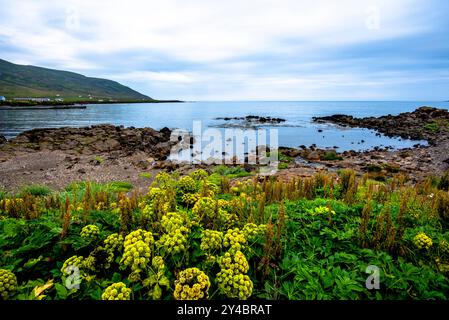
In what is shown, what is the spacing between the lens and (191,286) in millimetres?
2566

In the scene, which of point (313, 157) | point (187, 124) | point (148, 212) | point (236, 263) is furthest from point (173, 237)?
point (187, 124)

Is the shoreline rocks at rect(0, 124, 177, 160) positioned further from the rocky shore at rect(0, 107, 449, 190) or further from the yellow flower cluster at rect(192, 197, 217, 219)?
the yellow flower cluster at rect(192, 197, 217, 219)

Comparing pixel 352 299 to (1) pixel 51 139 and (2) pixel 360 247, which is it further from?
(1) pixel 51 139

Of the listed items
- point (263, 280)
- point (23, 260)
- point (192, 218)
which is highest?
point (192, 218)

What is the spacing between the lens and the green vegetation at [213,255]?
2.70 m

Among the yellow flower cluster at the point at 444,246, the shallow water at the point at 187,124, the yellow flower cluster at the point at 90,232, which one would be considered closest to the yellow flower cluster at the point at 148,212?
the yellow flower cluster at the point at 90,232

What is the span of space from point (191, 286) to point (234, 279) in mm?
406

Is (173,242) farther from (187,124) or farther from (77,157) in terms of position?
(187,124)

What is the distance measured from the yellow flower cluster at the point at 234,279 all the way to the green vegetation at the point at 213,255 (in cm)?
1

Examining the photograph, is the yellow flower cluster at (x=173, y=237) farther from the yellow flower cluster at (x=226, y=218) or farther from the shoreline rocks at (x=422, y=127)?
the shoreline rocks at (x=422, y=127)

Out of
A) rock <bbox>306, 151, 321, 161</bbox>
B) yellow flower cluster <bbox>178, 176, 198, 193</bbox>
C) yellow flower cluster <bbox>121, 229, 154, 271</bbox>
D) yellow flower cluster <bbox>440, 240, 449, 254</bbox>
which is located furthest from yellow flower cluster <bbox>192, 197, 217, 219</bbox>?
rock <bbox>306, 151, 321, 161</bbox>

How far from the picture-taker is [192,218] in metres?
3.98
